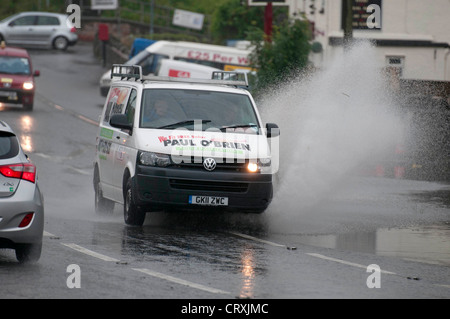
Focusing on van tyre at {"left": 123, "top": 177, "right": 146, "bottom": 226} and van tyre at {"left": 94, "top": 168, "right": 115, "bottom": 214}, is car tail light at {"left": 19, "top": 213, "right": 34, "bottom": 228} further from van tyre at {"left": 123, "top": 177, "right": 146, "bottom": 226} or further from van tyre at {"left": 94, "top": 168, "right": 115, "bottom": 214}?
van tyre at {"left": 94, "top": 168, "right": 115, "bottom": 214}

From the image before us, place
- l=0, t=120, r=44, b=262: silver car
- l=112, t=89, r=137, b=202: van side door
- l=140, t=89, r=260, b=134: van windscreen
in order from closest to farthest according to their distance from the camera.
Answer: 1. l=0, t=120, r=44, b=262: silver car
2. l=112, t=89, r=137, b=202: van side door
3. l=140, t=89, r=260, b=134: van windscreen

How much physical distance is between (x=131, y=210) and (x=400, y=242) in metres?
3.41

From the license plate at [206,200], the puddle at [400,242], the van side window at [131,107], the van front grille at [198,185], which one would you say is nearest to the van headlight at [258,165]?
the van front grille at [198,185]

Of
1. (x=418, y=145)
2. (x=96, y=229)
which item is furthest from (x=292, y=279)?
(x=418, y=145)

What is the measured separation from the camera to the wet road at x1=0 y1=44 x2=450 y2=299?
31.2 ft

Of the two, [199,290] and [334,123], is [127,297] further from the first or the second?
[334,123]

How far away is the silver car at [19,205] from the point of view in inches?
400

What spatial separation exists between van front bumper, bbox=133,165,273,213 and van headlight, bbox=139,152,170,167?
0.06 metres

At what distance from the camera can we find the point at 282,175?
54.0 feet

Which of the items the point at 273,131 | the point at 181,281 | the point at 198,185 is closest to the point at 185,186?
the point at 198,185

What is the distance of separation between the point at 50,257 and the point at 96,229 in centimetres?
266

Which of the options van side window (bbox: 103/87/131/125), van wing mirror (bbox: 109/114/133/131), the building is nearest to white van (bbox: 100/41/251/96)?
the building

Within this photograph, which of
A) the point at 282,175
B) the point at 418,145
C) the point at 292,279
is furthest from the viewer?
the point at 418,145

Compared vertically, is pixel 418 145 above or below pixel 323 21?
below
